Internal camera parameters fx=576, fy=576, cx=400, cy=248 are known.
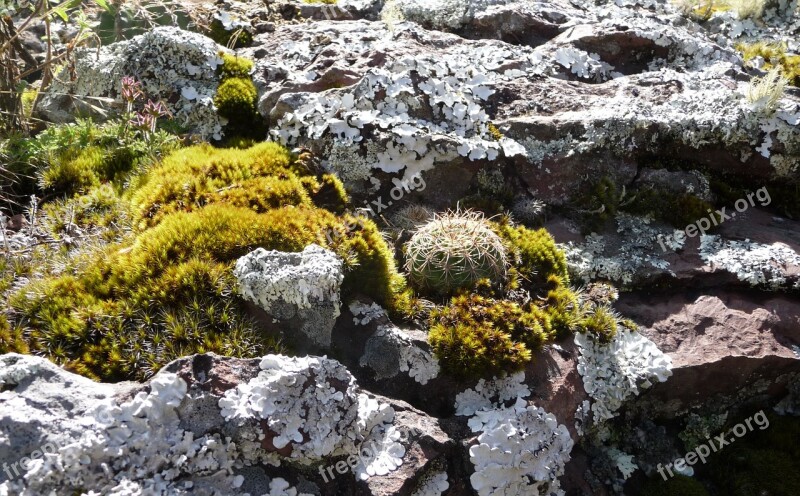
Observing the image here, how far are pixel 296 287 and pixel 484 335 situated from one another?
1266mm

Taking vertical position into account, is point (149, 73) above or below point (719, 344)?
above

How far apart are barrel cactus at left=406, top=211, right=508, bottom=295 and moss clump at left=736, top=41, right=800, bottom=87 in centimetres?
480

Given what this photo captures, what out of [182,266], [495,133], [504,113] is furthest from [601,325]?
[182,266]

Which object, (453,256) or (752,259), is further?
(752,259)

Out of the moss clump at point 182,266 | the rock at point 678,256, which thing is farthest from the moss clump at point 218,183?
the rock at point 678,256

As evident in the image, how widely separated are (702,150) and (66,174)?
18.4 feet

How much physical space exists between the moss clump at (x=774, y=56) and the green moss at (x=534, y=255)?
4.27 m

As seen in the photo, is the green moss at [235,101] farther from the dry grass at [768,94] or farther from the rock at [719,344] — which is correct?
the dry grass at [768,94]

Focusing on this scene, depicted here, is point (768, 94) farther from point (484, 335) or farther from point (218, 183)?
point (218, 183)

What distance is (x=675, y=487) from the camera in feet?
13.5

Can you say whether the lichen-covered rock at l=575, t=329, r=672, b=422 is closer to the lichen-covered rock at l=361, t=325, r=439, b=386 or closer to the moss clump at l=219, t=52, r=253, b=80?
the lichen-covered rock at l=361, t=325, r=439, b=386

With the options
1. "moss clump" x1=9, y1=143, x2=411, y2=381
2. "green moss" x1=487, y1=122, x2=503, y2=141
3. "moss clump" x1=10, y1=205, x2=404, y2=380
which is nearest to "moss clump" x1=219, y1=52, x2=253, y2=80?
"moss clump" x1=9, y1=143, x2=411, y2=381

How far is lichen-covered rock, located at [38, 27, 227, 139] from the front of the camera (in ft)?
18.5

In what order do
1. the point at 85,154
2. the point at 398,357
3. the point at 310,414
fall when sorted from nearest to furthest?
the point at 310,414 → the point at 398,357 → the point at 85,154
